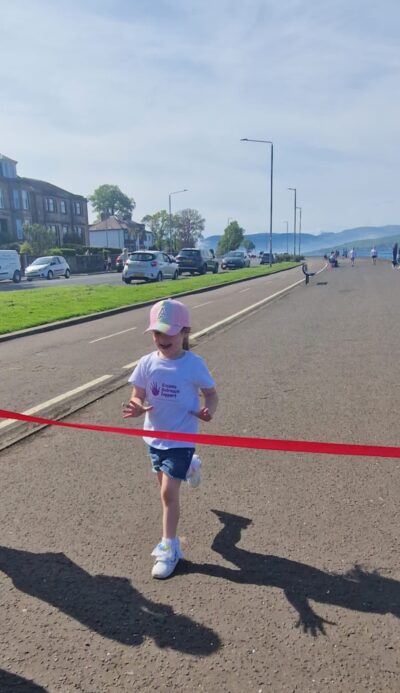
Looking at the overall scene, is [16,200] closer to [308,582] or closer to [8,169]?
[8,169]

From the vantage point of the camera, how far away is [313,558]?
2854 millimetres

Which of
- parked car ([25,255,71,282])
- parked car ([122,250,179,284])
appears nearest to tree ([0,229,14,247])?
parked car ([25,255,71,282])

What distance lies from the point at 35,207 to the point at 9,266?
38.8 m

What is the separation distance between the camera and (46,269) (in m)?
34.7

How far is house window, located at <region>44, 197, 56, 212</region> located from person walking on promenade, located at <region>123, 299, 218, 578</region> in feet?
232

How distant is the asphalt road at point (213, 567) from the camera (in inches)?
83.0

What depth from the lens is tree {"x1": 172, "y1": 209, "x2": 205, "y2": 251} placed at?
124 m

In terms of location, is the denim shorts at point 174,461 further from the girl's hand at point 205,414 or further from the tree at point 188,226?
the tree at point 188,226

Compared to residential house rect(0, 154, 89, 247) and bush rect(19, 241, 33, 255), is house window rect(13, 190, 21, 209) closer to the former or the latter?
residential house rect(0, 154, 89, 247)

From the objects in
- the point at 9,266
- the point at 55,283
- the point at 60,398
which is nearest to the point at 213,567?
the point at 60,398

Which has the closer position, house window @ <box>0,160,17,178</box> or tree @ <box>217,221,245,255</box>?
house window @ <box>0,160,17,178</box>

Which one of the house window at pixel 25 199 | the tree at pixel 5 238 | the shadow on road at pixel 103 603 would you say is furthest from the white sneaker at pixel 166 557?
the house window at pixel 25 199

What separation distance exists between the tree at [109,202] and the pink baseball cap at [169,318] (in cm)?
13232

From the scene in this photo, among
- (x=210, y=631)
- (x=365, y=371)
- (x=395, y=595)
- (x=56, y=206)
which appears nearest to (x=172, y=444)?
(x=210, y=631)
